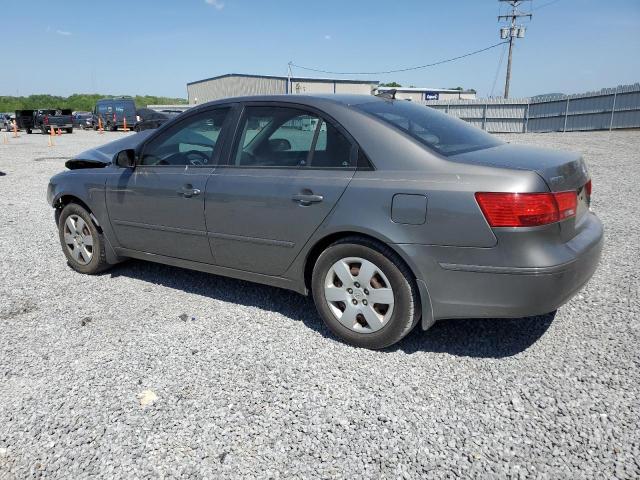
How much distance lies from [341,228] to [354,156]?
478 millimetres

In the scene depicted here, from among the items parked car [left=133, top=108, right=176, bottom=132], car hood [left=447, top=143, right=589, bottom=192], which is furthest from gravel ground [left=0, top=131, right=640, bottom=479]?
parked car [left=133, top=108, right=176, bottom=132]

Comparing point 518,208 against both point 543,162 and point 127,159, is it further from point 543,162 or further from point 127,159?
point 127,159

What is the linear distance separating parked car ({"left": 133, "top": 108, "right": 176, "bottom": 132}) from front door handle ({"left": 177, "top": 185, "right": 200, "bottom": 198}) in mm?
19179

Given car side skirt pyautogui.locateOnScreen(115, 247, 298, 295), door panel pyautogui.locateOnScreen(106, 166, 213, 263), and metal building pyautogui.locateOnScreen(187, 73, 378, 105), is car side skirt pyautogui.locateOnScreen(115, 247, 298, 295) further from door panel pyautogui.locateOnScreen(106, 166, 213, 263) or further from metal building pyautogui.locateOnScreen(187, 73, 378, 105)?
metal building pyautogui.locateOnScreen(187, 73, 378, 105)

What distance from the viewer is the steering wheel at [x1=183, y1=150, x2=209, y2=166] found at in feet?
12.6

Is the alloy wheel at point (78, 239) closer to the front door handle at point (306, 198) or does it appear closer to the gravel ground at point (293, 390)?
the gravel ground at point (293, 390)

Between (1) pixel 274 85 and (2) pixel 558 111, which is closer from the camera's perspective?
(2) pixel 558 111

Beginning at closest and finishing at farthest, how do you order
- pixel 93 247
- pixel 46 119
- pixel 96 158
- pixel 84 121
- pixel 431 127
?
pixel 431 127, pixel 93 247, pixel 96 158, pixel 46 119, pixel 84 121

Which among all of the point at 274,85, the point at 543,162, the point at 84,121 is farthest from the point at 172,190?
the point at 274,85

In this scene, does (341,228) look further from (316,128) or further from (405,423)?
(405,423)

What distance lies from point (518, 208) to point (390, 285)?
34.5 inches

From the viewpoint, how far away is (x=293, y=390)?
278 centimetres

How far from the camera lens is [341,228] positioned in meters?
3.07

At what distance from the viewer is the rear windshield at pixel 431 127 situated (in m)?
3.11
